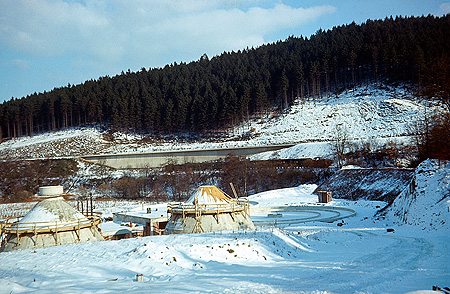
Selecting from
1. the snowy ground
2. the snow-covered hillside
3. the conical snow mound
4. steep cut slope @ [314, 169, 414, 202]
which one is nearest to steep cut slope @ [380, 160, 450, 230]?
the snowy ground

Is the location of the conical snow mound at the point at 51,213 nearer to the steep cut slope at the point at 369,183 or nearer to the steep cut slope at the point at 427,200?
the steep cut slope at the point at 427,200

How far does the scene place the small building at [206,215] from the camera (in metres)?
22.4

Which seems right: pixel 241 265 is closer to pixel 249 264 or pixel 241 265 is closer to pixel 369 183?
pixel 249 264

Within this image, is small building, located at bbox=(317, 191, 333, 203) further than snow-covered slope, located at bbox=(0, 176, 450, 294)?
Yes

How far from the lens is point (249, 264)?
12680 mm

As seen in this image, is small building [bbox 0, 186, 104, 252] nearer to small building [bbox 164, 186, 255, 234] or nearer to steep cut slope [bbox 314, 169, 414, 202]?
small building [bbox 164, 186, 255, 234]

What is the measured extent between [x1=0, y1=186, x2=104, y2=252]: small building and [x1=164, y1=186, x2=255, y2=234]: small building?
5.35m

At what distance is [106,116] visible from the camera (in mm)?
115188

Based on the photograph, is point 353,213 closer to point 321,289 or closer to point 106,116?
point 321,289

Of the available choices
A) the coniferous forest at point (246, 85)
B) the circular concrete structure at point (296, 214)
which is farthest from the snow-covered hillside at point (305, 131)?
the circular concrete structure at point (296, 214)

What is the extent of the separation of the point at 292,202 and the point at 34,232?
3088 cm

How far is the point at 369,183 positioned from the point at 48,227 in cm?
3688

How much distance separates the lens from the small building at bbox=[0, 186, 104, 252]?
66.0 ft

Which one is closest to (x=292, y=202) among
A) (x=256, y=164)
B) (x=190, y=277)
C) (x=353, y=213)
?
(x=353, y=213)
